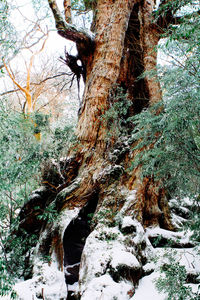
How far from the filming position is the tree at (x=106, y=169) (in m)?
2.59

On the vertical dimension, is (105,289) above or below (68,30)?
below

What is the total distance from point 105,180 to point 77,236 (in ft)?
3.72

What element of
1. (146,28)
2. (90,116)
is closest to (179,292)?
(90,116)

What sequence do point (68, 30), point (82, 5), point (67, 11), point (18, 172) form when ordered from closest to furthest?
point (18, 172)
point (68, 30)
point (67, 11)
point (82, 5)

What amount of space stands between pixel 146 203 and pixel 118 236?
3.77 feet

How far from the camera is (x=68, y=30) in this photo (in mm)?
3965

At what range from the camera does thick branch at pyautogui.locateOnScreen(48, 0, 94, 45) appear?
385 cm

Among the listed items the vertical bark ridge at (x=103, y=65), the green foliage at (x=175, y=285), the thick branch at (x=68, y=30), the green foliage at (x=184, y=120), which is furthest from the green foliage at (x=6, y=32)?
the green foliage at (x=175, y=285)

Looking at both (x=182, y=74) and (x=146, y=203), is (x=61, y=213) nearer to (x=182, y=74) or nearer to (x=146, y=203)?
(x=146, y=203)

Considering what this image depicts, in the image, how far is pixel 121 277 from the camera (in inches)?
84.1

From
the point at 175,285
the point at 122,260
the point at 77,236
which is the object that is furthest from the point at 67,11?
the point at 175,285

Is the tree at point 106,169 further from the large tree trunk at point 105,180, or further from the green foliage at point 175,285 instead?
the green foliage at point 175,285

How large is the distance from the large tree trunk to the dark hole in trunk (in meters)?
0.02

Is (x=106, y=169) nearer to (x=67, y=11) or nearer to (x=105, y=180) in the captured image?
(x=105, y=180)
